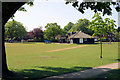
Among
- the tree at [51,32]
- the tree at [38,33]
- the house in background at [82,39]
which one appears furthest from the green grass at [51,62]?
the tree at [38,33]

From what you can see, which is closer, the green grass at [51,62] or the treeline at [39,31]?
the green grass at [51,62]

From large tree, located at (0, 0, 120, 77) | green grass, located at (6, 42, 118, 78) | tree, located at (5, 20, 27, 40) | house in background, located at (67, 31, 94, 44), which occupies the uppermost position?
tree, located at (5, 20, 27, 40)

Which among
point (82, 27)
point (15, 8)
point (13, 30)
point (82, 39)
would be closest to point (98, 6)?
point (15, 8)

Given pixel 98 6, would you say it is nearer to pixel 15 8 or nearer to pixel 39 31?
pixel 15 8

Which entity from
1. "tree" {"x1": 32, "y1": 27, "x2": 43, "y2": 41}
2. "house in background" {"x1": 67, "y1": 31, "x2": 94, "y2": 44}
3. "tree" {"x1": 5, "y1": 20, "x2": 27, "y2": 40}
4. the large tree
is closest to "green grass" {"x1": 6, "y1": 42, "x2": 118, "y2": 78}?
the large tree

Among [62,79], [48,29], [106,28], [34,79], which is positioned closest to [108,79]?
[62,79]

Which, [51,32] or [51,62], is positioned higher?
[51,32]

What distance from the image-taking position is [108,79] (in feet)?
23.4

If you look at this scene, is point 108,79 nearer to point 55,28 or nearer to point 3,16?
point 3,16

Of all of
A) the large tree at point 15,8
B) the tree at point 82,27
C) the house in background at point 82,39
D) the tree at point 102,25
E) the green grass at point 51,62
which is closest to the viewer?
the large tree at point 15,8

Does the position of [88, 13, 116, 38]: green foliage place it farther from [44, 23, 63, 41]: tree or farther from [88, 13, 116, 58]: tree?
[44, 23, 63, 41]: tree

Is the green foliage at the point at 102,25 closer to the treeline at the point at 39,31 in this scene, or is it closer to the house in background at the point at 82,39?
A: the house in background at the point at 82,39

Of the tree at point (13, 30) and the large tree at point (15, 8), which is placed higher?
the tree at point (13, 30)

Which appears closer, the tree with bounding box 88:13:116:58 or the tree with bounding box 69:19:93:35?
the tree with bounding box 88:13:116:58
